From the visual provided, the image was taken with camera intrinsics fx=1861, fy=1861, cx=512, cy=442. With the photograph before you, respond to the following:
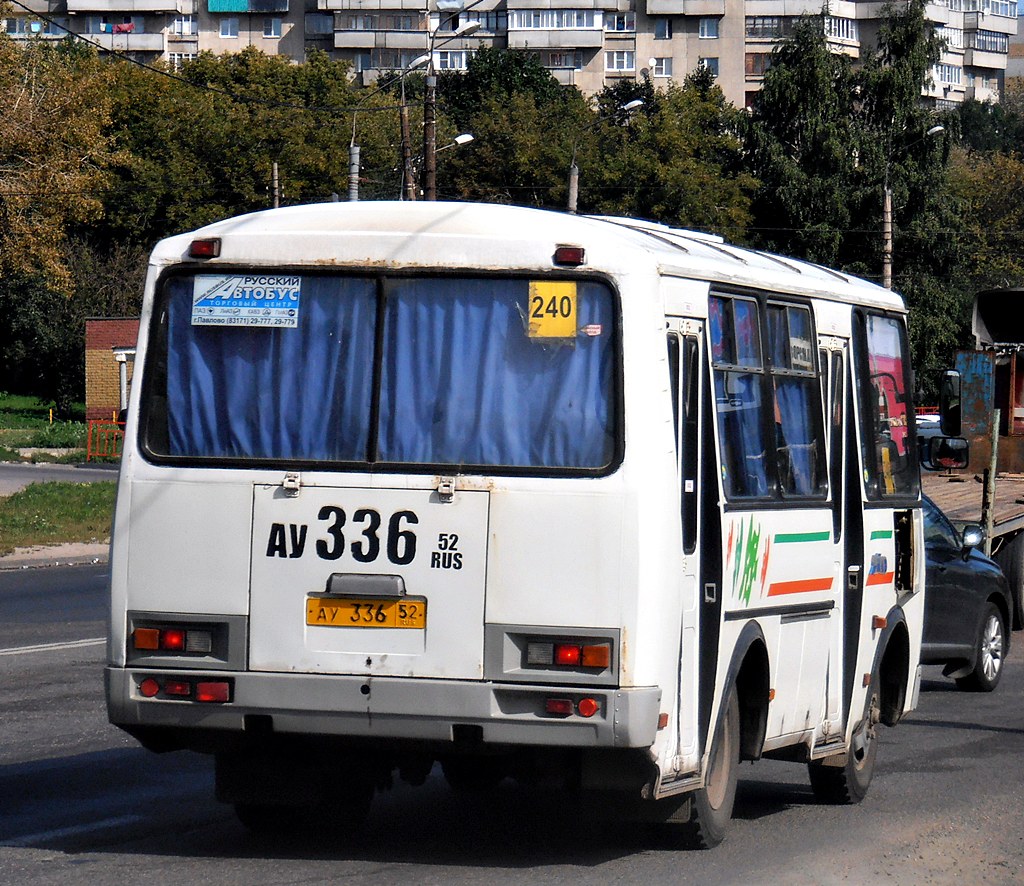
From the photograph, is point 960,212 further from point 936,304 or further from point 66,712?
point 66,712

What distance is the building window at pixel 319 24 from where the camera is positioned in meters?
122

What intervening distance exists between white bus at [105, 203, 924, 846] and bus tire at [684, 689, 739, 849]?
0.02m

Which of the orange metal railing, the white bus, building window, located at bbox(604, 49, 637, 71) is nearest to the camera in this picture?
the white bus

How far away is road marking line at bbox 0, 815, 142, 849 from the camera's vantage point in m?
7.48

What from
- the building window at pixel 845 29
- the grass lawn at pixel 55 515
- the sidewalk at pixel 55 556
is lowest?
the sidewalk at pixel 55 556

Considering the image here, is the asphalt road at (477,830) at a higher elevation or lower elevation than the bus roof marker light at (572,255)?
lower

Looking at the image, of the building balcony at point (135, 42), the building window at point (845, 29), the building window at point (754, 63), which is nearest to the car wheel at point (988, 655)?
the building balcony at point (135, 42)

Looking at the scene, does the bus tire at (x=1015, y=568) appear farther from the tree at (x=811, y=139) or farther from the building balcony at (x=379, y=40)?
the building balcony at (x=379, y=40)

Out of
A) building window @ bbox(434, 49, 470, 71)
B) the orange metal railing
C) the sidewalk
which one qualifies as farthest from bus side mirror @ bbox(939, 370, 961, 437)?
building window @ bbox(434, 49, 470, 71)

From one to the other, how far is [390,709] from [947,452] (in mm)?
4298

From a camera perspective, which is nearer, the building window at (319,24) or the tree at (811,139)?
the tree at (811,139)

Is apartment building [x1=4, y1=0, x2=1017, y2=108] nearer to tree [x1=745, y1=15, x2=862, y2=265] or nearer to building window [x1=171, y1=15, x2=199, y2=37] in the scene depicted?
building window [x1=171, y1=15, x2=199, y2=37]

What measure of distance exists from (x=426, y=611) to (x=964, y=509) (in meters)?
13.5

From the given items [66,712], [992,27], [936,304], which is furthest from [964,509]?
Result: [992,27]
